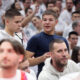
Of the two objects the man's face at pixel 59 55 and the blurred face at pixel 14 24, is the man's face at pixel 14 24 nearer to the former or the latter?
the blurred face at pixel 14 24

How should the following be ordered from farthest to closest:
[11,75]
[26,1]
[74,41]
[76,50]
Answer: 1. [26,1]
2. [74,41]
3. [76,50]
4. [11,75]

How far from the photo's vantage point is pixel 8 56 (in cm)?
397

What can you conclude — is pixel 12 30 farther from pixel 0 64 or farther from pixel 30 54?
pixel 0 64

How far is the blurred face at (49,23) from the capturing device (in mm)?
6934

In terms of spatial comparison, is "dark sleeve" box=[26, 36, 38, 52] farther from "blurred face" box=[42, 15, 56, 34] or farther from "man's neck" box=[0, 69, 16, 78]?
"man's neck" box=[0, 69, 16, 78]

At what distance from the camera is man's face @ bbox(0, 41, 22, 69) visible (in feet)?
13.0

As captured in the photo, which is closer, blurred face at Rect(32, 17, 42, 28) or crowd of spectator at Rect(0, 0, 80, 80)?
crowd of spectator at Rect(0, 0, 80, 80)

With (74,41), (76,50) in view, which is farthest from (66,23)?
(76,50)

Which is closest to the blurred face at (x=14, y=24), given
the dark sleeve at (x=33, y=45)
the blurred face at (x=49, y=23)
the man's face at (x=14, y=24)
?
the man's face at (x=14, y=24)

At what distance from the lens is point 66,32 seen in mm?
10773

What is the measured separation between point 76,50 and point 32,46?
3.61ft

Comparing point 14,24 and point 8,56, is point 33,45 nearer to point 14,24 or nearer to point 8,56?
point 14,24

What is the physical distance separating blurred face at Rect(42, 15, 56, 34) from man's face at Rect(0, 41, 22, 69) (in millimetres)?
2874

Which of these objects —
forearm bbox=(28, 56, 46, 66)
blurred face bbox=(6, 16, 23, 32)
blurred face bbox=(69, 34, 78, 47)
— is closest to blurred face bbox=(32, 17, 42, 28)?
blurred face bbox=(69, 34, 78, 47)
